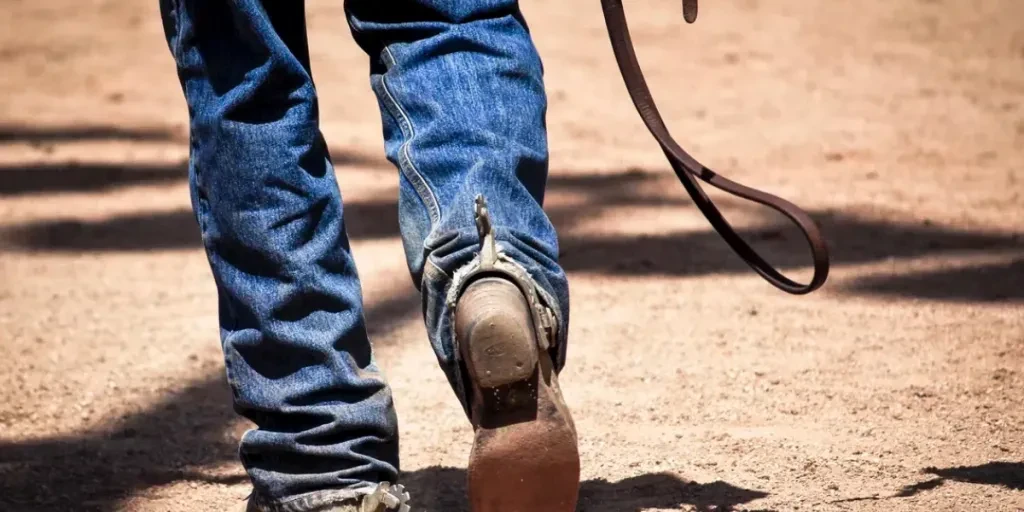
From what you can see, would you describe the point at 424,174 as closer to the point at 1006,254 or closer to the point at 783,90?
the point at 1006,254

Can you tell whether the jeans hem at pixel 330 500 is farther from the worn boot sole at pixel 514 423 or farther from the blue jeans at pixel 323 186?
the worn boot sole at pixel 514 423

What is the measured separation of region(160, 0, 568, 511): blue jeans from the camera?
1552mm

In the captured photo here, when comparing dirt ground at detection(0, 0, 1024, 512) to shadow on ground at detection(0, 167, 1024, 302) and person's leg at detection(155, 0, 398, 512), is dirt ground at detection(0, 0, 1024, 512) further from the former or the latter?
person's leg at detection(155, 0, 398, 512)

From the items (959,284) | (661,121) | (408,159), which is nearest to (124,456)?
(408,159)

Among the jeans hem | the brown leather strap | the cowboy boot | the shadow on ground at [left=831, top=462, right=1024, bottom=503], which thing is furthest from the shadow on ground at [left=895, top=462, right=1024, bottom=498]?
the jeans hem

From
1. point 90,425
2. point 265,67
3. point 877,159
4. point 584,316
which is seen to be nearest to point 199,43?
point 265,67

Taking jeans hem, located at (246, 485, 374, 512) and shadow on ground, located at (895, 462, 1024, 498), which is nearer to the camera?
jeans hem, located at (246, 485, 374, 512)

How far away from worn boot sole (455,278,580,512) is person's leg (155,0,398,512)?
19 centimetres

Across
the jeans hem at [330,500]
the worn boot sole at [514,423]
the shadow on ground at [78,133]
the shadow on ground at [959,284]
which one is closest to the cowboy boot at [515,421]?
the worn boot sole at [514,423]

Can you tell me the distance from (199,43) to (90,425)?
1.07m

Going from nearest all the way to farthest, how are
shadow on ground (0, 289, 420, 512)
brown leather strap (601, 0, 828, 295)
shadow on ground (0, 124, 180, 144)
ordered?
brown leather strap (601, 0, 828, 295) → shadow on ground (0, 289, 420, 512) → shadow on ground (0, 124, 180, 144)

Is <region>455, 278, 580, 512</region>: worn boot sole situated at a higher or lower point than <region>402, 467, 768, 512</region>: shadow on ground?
higher

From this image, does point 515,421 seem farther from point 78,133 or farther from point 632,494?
point 78,133

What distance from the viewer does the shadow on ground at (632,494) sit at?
1.89 m
